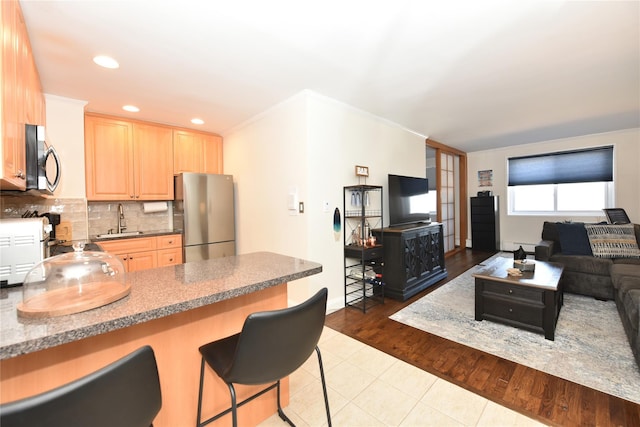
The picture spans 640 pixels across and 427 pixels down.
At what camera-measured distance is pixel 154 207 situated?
3.90 meters

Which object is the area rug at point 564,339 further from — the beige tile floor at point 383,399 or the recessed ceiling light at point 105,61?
the recessed ceiling light at point 105,61

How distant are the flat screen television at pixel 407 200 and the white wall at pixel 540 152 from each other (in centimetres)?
306

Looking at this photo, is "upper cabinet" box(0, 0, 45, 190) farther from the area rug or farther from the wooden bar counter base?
the area rug

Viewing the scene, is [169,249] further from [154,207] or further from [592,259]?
[592,259]

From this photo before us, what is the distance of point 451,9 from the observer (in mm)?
1703

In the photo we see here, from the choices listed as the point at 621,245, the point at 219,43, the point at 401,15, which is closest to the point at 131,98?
the point at 219,43

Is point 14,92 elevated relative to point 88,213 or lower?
elevated

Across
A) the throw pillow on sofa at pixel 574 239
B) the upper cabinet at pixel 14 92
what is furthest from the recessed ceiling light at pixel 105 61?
the throw pillow on sofa at pixel 574 239

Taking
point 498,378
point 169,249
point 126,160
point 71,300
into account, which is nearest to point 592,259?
point 498,378

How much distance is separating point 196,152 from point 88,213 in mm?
1566

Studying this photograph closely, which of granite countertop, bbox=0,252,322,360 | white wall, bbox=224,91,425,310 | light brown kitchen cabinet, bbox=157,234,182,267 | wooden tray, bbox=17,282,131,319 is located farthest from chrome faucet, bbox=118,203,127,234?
wooden tray, bbox=17,282,131,319

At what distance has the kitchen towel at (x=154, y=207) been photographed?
12.6 ft

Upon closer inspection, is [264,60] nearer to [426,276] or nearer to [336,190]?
[336,190]

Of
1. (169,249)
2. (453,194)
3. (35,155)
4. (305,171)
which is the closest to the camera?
(35,155)
